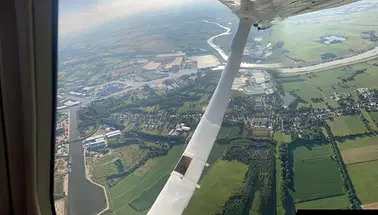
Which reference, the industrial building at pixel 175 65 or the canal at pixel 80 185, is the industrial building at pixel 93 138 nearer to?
the canal at pixel 80 185

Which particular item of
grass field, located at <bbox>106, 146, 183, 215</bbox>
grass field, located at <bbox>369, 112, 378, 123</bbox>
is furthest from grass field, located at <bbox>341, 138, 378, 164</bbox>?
grass field, located at <bbox>106, 146, 183, 215</bbox>

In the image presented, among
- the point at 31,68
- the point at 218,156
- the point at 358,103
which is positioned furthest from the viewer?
the point at 358,103

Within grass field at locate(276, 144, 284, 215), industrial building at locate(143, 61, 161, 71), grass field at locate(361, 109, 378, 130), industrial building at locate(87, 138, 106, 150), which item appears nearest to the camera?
industrial building at locate(87, 138, 106, 150)

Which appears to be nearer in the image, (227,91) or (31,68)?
(31,68)

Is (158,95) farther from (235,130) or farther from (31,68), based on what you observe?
(31,68)

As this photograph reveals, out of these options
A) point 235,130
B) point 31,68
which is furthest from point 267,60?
point 31,68

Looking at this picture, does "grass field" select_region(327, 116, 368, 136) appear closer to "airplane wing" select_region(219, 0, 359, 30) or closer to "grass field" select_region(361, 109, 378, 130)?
"grass field" select_region(361, 109, 378, 130)

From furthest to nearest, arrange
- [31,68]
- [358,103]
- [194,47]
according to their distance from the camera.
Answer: [194,47]
[358,103]
[31,68]
